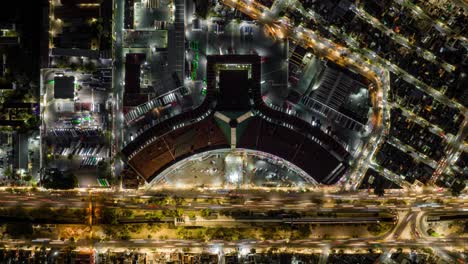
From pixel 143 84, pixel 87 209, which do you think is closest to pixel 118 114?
pixel 143 84

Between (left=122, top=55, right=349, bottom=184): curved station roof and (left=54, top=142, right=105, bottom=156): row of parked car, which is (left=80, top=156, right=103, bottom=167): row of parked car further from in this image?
(left=122, top=55, right=349, bottom=184): curved station roof

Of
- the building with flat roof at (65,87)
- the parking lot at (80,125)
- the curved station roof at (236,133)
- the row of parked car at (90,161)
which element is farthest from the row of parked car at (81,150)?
the building with flat roof at (65,87)

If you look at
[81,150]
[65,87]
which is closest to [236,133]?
[81,150]

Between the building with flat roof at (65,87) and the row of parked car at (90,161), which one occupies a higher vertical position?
the building with flat roof at (65,87)

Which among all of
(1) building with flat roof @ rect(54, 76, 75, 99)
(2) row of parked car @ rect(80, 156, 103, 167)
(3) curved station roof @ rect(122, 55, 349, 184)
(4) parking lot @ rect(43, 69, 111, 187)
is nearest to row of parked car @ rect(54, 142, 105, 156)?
(4) parking lot @ rect(43, 69, 111, 187)

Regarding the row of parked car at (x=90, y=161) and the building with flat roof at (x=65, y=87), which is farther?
the row of parked car at (x=90, y=161)

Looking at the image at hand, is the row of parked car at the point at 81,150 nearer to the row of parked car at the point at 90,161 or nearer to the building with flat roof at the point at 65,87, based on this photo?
the row of parked car at the point at 90,161

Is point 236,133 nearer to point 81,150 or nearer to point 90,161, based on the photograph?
point 90,161

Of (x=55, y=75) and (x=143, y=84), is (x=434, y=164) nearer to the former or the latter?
(x=143, y=84)

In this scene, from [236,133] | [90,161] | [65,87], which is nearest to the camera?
[236,133]
